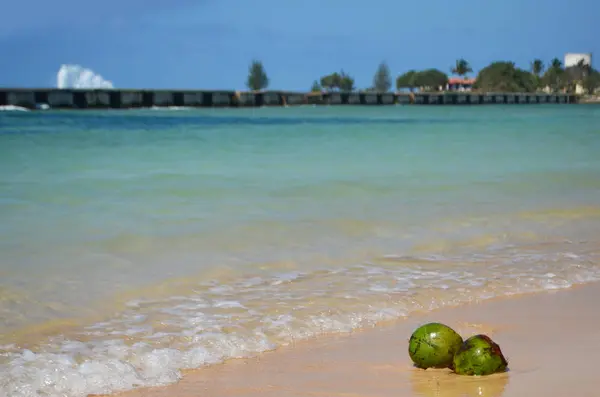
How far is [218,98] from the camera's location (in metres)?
101

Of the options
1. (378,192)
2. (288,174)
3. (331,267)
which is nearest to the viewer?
(331,267)

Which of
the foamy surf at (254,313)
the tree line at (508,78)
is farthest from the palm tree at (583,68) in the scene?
the foamy surf at (254,313)

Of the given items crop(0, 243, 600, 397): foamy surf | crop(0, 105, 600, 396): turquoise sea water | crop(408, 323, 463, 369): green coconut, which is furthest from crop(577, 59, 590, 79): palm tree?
crop(408, 323, 463, 369): green coconut

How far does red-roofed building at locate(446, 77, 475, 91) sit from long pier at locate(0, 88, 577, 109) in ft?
93.3

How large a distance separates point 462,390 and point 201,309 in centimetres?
204

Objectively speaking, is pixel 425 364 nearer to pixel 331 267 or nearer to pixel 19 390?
pixel 19 390

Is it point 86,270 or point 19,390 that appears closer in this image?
point 19,390

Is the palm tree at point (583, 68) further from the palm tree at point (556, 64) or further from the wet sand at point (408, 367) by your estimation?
the wet sand at point (408, 367)

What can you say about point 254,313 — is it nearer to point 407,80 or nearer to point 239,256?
point 239,256

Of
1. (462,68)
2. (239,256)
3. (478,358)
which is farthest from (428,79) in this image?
(478,358)

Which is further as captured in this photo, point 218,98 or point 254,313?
point 218,98

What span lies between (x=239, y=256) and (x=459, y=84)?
175m

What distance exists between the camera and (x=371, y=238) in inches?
322

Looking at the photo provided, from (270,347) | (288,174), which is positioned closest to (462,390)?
(270,347)
